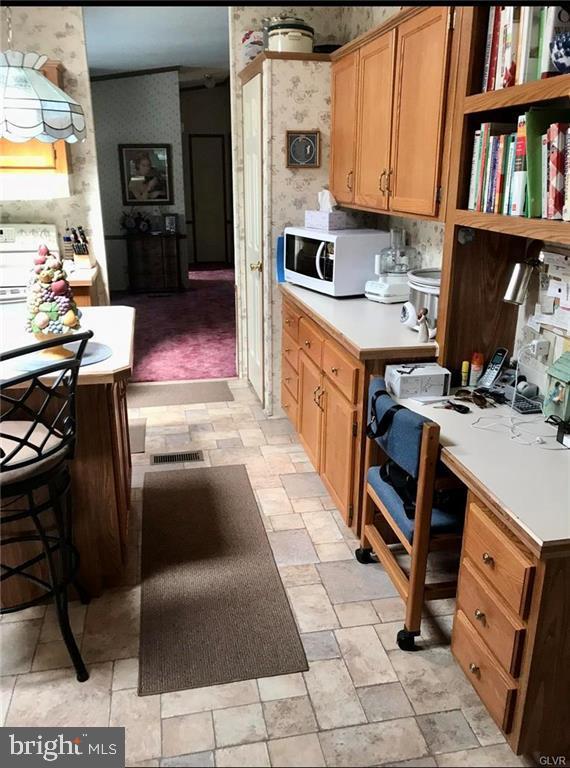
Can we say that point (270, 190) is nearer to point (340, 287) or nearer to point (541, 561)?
point (340, 287)

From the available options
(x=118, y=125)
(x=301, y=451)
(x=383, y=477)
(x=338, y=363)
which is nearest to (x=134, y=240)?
(x=118, y=125)

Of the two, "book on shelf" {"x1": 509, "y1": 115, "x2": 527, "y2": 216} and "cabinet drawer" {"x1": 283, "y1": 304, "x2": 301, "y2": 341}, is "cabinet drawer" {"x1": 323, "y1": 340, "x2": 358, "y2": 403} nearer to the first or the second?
"cabinet drawer" {"x1": 283, "y1": 304, "x2": 301, "y2": 341}

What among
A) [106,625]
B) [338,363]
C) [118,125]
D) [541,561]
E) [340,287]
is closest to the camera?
[541,561]

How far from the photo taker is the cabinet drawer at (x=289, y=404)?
345cm

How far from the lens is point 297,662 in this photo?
1.91 m

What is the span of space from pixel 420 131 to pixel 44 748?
229cm

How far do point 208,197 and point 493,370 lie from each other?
810 cm

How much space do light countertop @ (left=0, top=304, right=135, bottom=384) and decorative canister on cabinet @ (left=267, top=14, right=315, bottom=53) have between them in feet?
5.54

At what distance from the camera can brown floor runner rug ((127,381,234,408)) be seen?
4.16 metres

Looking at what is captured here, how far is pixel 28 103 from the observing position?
6.59 feet

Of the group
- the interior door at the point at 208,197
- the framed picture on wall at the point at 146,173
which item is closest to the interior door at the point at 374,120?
the framed picture on wall at the point at 146,173

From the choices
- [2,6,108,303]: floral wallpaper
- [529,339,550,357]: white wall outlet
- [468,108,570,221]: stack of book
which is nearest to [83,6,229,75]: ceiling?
[2,6,108,303]: floral wallpaper

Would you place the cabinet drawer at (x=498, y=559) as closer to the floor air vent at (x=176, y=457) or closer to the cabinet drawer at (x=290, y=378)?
the cabinet drawer at (x=290, y=378)

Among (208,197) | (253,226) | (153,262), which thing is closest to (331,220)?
(253,226)
